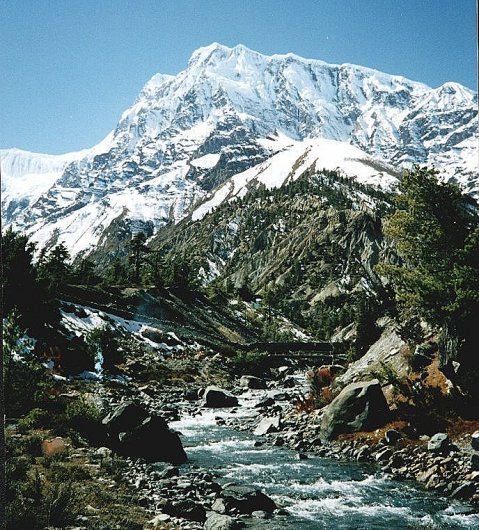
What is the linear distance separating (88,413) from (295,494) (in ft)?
41.2

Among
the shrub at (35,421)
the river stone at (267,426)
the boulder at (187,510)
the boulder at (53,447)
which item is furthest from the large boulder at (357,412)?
the shrub at (35,421)

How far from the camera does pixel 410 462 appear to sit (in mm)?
22656

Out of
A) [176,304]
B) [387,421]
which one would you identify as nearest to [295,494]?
[387,421]

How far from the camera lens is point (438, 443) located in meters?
22.7

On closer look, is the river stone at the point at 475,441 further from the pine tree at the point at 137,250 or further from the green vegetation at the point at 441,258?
the pine tree at the point at 137,250

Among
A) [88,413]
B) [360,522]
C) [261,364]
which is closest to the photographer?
[360,522]

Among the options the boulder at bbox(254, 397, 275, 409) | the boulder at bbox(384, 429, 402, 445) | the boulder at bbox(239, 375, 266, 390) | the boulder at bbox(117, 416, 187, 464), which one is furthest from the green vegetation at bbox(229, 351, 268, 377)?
the boulder at bbox(384, 429, 402, 445)

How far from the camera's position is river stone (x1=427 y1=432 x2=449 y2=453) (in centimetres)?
2255

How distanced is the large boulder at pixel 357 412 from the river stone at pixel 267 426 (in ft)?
A: 15.2

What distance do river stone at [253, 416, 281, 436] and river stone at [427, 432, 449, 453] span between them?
39.8 feet

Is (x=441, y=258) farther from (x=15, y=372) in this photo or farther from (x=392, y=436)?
(x=15, y=372)

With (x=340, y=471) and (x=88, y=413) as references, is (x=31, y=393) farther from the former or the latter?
(x=340, y=471)

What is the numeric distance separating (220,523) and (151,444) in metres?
10.3

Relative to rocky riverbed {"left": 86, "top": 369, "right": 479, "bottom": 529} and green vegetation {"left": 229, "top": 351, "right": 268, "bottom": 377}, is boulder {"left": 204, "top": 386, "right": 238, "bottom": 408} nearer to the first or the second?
rocky riverbed {"left": 86, "top": 369, "right": 479, "bottom": 529}
